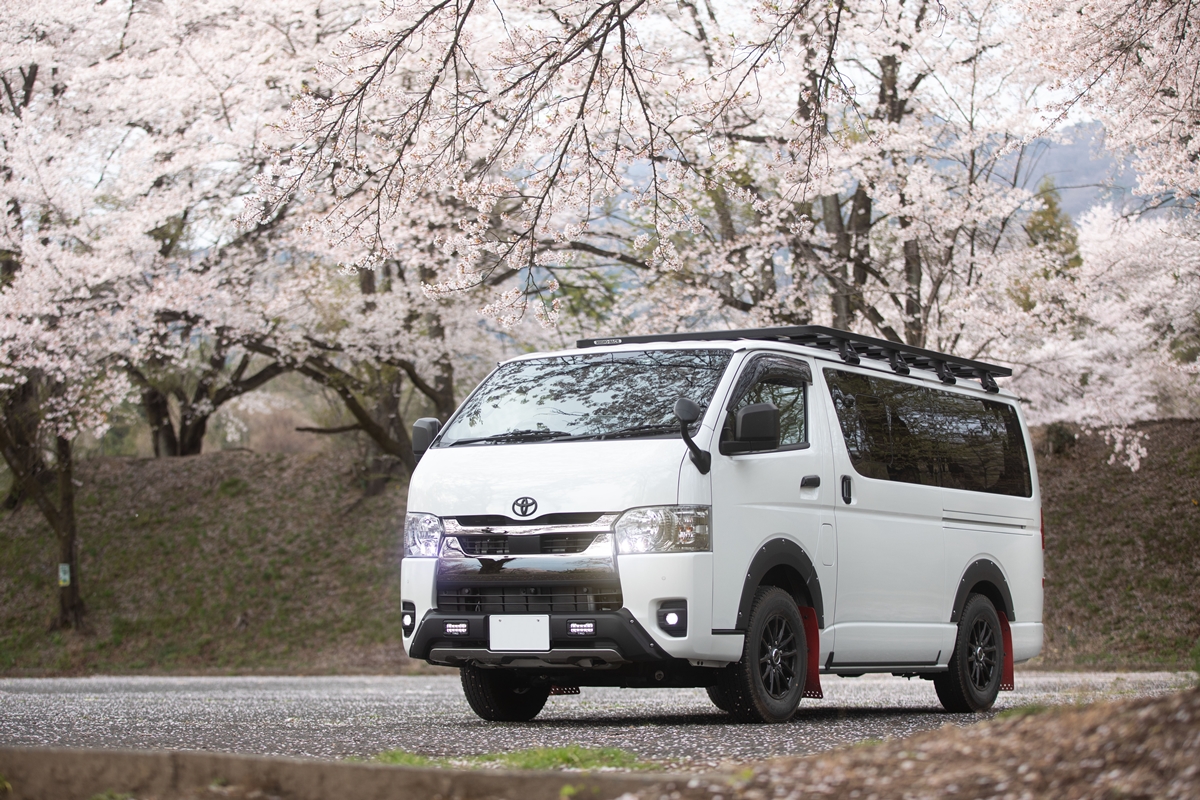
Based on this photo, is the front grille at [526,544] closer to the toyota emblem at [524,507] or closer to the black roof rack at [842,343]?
the toyota emblem at [524,507]

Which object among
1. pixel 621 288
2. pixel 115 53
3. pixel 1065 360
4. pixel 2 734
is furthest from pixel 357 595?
pixel 2 734

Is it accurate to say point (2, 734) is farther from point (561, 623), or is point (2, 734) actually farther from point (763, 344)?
point (763, 344)

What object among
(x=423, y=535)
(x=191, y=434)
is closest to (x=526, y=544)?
(x=423, y=535)

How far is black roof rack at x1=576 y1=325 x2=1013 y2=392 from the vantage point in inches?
335

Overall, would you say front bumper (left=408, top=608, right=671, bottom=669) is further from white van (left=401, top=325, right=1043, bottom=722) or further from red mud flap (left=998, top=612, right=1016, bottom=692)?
red mud flap (left=998, top=612, right=1016, bottom=692)

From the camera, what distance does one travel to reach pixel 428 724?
8383mm

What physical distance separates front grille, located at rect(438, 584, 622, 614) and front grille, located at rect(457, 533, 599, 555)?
0.21m

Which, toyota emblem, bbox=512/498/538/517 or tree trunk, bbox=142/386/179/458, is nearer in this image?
toyota emblem, bbox=512/498/538/517

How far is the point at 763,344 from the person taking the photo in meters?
8.22

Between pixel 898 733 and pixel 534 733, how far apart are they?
208cm

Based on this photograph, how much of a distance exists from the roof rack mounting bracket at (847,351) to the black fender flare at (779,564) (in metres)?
1.49

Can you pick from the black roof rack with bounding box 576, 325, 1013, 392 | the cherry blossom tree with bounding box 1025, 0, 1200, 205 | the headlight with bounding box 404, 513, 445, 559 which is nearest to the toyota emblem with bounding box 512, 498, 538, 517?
the headlight with bounding box 404, 513, 445, 559

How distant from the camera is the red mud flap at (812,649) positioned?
8234 mm

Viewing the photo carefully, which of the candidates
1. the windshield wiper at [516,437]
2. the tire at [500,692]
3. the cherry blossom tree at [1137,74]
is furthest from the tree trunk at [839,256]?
the windshield wiper at [516,437]
